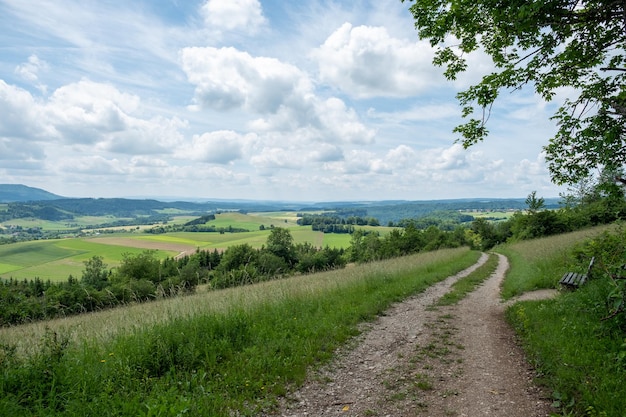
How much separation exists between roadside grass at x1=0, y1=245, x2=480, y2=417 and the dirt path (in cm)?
60

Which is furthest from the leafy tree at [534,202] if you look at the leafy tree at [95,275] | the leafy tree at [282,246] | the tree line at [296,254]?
the leafy tree at [95,275]

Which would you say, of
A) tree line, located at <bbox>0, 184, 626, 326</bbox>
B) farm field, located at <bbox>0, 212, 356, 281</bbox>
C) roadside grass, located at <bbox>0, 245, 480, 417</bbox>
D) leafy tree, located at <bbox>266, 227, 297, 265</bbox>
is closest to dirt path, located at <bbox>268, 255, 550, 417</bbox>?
roadside grass, located at <bbox>0, 245, 480, 417</bbox>

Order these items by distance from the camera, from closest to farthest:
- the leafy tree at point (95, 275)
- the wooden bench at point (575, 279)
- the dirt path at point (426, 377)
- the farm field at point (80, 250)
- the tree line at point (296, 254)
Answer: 1. the dirt path at point (426, 377)
2. the wooden bench at point (575, 279)
3. the tree line at point (296, 254)
4. the leafy tree at point (95, 275)
5. the farm field at point (80, 250)

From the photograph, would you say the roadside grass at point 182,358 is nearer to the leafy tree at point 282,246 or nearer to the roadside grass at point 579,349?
the roadside grass at point 579,349

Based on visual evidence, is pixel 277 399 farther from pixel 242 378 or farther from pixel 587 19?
pixel 587 19

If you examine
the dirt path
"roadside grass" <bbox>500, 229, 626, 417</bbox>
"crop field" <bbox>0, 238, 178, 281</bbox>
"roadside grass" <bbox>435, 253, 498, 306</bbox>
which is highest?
"roadside grass" <bbox>500, 229, 626, 417</bbox>

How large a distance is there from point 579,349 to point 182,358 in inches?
279

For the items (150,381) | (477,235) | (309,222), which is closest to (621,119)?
(150,381)

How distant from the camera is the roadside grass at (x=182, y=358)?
477cm

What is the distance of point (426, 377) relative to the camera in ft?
19.4

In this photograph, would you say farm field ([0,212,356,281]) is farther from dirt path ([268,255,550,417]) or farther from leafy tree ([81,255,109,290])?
dirt path ([268,255,550,417])

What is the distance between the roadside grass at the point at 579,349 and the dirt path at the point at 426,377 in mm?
311

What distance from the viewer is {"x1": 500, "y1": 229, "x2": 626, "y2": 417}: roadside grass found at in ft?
15.0

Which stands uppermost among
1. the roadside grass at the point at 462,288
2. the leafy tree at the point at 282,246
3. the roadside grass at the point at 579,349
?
the roadside grass at the point at 579,349
